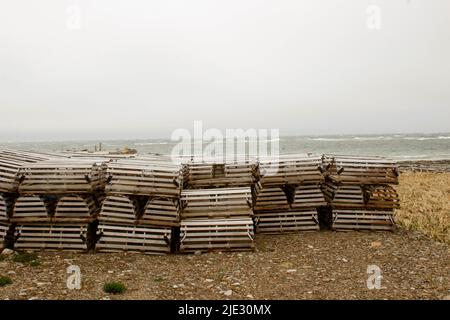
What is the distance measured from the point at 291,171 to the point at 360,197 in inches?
93.9

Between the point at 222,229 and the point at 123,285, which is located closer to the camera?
the point at 123,285

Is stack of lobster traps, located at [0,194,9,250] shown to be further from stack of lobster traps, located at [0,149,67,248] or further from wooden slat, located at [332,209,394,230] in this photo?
Answer: wooden slat, located at [332,209,394,230]

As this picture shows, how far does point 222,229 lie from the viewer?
34.0 feet

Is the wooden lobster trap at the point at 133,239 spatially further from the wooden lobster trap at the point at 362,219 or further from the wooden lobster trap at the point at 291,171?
the wooden lobster trap at the point at 362,219

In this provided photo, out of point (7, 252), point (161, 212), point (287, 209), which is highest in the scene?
point (161, 212)

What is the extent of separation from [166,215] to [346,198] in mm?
5857

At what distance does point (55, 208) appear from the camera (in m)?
10.8

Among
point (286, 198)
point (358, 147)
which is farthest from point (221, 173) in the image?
point (358, 147)

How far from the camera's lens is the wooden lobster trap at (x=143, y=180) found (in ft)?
34.6

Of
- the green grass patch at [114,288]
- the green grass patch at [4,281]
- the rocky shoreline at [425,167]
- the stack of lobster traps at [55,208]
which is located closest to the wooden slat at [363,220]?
the green grass patch at [114,288]

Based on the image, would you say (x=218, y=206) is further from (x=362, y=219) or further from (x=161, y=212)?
(x=362, y=219)
